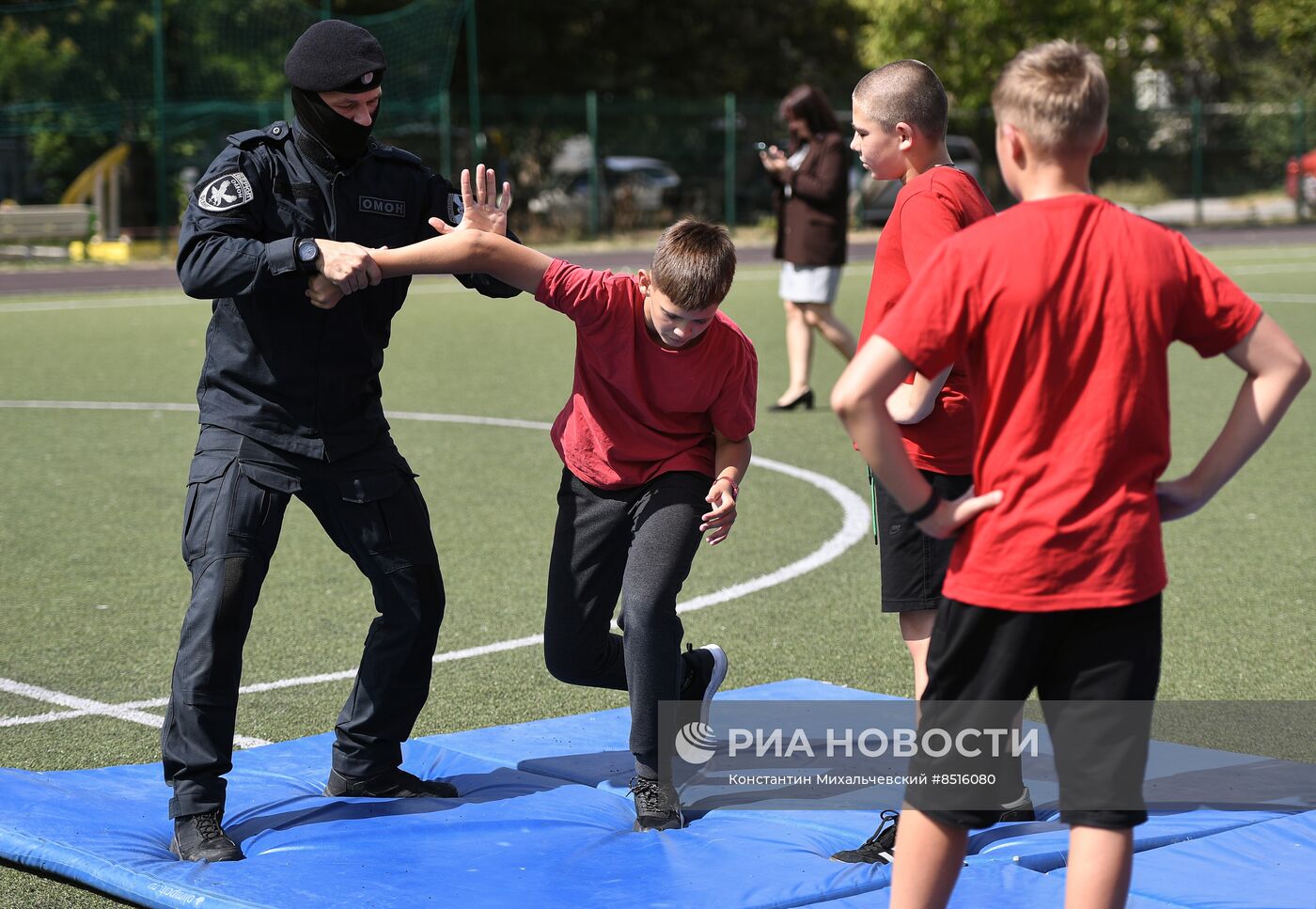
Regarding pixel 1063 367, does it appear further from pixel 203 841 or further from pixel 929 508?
pixel 203 841

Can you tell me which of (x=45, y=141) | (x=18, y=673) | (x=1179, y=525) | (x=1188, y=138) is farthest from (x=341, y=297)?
(x=1188, y=138)

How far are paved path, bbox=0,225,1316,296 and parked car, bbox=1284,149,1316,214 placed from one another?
1.46m

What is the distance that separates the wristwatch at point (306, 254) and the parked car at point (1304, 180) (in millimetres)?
33802

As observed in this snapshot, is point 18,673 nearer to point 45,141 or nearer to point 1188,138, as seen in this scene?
point 45,141

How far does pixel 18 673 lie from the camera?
19.3ft

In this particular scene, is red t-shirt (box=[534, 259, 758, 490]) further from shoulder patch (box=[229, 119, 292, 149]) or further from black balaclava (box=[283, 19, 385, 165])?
shoulder patch (box=[229, 119, 292, 149])

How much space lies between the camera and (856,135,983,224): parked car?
33.8 meters

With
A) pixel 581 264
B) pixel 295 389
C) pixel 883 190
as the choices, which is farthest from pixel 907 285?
pixel 883 190

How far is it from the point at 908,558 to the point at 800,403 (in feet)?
27.0

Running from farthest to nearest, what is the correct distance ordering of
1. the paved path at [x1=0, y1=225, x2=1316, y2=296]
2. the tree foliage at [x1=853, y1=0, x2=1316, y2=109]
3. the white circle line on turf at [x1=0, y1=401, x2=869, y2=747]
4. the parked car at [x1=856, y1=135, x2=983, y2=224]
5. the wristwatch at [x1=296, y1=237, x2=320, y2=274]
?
the tree foliage at [x1=853, y1=0, x2=1316, y2=109] < the parked car at [x1=856, y1=135, x2=983, y2=224] < the paved path at [x1=0, y1=225, x2=1316, y2=296] < the white circle line on turf at [x1=0, y1=401, x2=869, y2=747] < the wristwatch at [x1=296, y1=237, x2=320, y2=274]

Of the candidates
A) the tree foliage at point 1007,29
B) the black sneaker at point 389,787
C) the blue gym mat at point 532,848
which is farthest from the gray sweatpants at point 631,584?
the tree foliage at point 1007,29

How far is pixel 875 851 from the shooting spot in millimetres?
4105

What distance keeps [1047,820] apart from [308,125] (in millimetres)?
2640

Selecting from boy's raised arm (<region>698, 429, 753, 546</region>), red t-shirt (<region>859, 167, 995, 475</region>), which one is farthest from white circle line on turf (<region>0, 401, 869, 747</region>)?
red t-shirt (<region>859, 167, 995, 475</region>)
